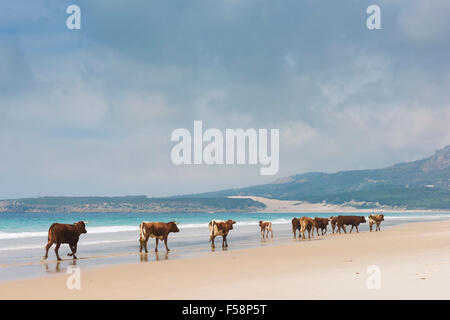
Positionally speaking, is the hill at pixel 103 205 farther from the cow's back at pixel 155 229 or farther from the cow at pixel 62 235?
the cow at pixel 62 235

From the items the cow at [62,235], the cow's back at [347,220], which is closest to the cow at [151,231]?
the cow at [62,235]

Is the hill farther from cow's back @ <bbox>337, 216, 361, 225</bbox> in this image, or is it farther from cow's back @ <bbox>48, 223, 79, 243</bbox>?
cow's back @ <bbox>48, 223, 79, 243</bbox>

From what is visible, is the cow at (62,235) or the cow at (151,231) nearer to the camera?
the cow at (62,235)

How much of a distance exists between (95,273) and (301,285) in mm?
5898

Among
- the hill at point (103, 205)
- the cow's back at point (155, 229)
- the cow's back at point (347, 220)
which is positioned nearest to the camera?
the cow's back at point (155, 229)

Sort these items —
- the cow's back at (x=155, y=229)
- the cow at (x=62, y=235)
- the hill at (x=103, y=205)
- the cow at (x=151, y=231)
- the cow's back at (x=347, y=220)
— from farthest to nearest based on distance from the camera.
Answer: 1. the hill at (x=103, y=205)
2. the cow's back at (x=347, y=220)
3. the cow's back at (x=155, y=229)
4. the cow at (x=151, y=231)
5. the cow at (x=62, y=235)

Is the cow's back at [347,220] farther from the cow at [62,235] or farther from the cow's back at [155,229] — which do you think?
the cow at [62,235]

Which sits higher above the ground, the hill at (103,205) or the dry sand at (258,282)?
the dry sand at (258,282)

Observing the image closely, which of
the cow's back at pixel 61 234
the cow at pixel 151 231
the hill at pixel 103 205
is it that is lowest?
the hill at pixel 103 205

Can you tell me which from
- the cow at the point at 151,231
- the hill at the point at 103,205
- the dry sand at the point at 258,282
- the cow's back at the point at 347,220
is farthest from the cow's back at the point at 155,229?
the hill at the point at 103,205

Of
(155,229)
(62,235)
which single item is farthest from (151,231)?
(62,235)

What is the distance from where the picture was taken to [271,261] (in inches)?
507
